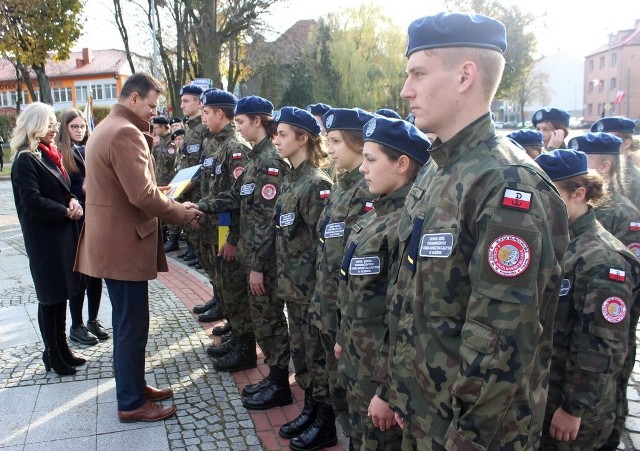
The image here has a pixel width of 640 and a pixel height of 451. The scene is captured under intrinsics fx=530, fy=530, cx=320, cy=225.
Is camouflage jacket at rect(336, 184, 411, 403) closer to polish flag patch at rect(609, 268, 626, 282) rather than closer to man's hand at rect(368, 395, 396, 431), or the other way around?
man's hand at rect(368, 395, 396, 431)

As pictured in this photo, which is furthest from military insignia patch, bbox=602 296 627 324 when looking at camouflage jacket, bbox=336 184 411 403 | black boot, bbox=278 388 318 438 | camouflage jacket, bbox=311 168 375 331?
black boot, bbox=278 388 318 438

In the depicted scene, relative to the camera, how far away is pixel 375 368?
233cm

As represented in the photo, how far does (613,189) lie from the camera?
3.51m

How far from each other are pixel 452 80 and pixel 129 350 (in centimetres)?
288

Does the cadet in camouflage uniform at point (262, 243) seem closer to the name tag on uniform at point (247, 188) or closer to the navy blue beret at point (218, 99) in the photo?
the name tag on uniform at point (247, 188)

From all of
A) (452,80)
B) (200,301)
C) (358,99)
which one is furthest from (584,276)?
(358,99)

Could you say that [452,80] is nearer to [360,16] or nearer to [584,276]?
[584,276]

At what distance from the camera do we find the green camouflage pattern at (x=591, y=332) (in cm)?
231

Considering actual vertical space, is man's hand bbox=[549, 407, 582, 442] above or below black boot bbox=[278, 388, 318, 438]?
above

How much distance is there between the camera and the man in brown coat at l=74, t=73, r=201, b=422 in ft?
11.2

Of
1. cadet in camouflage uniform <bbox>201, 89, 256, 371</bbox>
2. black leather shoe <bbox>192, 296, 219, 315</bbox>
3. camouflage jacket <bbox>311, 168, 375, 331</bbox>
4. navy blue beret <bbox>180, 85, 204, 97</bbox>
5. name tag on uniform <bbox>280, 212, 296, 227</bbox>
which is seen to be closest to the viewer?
camouflage jacket <bbox>311, 168, 375, 331</bbox>

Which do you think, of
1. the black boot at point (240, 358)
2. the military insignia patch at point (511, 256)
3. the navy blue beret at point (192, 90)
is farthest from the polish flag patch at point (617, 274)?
the navy blue beret at point (192, 90)

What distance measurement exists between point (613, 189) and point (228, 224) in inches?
117

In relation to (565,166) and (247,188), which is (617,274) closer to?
(565,166)
